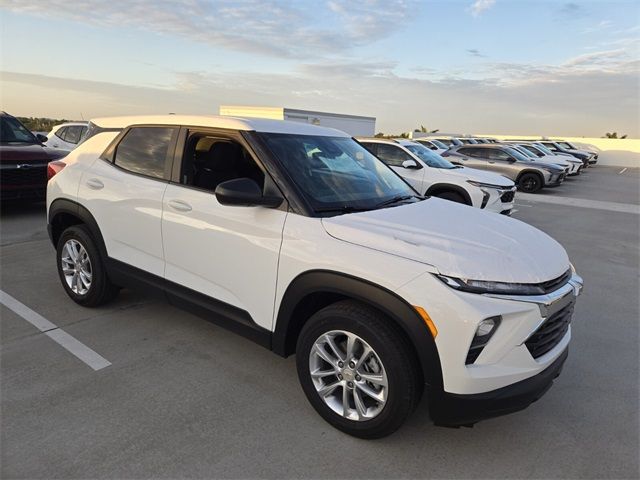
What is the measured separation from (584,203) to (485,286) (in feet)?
46.9

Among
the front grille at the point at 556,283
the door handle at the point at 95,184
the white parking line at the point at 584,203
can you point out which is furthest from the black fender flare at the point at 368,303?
the white parking line at the point at 584,203

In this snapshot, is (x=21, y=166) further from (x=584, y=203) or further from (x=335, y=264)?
(x=584, y=203)

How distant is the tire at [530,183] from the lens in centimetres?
1645

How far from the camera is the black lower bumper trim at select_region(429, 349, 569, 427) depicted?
7.47ft

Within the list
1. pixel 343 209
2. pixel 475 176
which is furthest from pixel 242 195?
pixel 475 176

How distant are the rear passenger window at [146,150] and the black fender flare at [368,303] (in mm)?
1548

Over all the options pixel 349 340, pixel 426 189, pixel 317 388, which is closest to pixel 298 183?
pixel 349 340

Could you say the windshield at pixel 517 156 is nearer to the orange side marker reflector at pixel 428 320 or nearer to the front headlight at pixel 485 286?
the front headlight at pixel 485 286

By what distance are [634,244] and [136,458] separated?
9.37 m

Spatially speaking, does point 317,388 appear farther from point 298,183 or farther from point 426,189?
point 426,189

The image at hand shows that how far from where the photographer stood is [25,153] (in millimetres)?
7848

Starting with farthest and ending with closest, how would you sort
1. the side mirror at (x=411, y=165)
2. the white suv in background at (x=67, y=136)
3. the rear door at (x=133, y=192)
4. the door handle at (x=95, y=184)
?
1. the white suv in background at (x=67, y=136)
2. the side mirror at (x=411, y=165)
3. the door handle at (x=95, y=184)
4. the rear door at (x=133, y=192)

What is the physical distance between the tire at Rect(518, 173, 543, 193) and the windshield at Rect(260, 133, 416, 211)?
14577 mm

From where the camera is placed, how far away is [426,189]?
30.3ft
